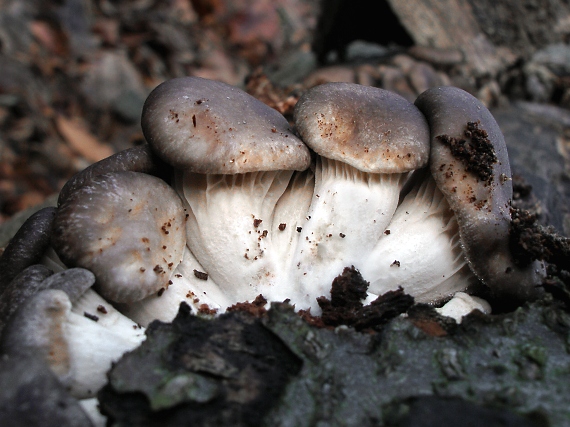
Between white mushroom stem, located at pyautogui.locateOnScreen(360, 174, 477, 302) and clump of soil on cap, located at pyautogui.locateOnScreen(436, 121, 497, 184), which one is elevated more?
clump of soil on cap, located at pyautogui.locateOnScreen(436, 121, 497, 184)

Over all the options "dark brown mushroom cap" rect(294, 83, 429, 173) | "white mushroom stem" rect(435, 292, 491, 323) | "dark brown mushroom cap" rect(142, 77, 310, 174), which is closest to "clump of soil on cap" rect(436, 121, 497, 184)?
"dark brown mushroom cap" rect(294, 83, 429, 173)

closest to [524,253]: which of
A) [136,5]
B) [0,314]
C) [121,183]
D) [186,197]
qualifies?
[186,197]

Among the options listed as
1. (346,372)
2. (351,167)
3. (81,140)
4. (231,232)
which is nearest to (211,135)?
(231,232)

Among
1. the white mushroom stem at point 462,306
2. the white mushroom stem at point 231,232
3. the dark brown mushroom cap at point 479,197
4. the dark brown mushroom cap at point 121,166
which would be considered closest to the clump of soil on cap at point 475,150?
the dark brown mushroom cap at point 479,197

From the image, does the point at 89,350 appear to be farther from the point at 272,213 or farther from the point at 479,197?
the point at 479,197

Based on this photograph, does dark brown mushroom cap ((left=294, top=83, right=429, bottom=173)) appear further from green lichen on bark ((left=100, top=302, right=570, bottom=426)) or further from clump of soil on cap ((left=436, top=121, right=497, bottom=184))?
green lichen on bark ((left=100, top=302, right=570, bottom=426))

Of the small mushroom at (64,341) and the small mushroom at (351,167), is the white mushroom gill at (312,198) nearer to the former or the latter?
the small mushroom at (351,167)

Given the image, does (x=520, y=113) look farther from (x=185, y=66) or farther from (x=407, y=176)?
(x=185, y=66)
